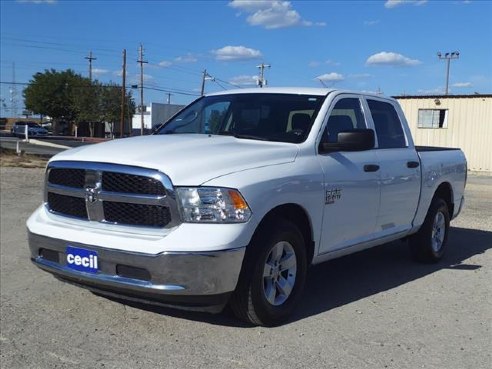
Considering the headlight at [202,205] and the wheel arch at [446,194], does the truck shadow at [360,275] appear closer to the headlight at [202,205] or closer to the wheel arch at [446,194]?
the wheel arch at [446,194]

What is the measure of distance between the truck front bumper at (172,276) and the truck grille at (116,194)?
0.27 meters

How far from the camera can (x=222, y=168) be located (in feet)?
14.0

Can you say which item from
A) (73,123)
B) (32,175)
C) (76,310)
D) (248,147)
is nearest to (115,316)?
(76,310)

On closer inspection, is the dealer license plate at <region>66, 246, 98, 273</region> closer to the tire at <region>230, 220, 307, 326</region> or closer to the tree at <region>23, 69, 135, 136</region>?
the tire at <region>230, 220, 307, 326</region>

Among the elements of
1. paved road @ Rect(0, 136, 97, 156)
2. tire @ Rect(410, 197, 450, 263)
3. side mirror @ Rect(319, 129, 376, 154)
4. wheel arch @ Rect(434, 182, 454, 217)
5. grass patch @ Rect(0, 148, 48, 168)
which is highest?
side mirror @ Rect(319, 129, 376, 154)

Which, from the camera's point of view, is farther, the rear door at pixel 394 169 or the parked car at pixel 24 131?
the parked car at pixel 24 131

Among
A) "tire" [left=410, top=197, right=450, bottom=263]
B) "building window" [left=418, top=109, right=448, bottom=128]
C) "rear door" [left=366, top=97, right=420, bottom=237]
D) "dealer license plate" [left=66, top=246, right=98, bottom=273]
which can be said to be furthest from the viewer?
"building window" [left=418, top=109, right=448, bottom=128]

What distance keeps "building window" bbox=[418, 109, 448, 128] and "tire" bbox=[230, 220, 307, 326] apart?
84.3 feet

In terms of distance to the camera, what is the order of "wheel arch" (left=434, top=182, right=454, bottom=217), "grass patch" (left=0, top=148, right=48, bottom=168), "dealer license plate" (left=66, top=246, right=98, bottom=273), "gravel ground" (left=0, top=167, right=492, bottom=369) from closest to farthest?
"gravel ground" (left=0, top=167, right=492, bottom=369) → "dealer license plate" (left=66, top=246, right=98, bottom=273) → "wheel arch" (left=434, top=182, right=454, bottom=217) → "grass patch" (left=0, top=148, right=48, bottom=168)

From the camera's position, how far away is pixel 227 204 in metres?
4.12

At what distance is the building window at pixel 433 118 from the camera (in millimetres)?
28609

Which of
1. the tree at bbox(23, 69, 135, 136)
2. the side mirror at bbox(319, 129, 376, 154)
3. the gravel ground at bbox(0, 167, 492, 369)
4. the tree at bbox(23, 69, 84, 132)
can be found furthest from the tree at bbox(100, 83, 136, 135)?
the side mirror at bbox(319, 129, 376, 154)

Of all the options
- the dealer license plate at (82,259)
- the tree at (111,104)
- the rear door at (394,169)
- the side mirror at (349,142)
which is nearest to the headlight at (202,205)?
the dealer license plate at (82,259)

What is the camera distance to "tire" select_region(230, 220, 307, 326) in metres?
4.36
